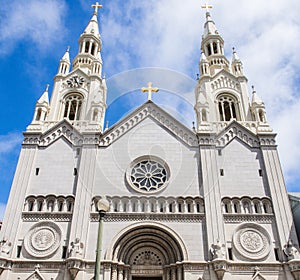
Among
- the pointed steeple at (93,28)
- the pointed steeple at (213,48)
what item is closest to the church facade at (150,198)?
the pointed steeple at (213,48)

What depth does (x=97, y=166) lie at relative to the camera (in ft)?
85.2

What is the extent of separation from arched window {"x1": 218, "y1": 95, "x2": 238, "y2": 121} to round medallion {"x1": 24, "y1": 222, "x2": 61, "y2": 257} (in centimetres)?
1897

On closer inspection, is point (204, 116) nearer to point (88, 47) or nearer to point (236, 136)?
point (236, 136)

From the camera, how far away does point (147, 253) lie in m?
23.2

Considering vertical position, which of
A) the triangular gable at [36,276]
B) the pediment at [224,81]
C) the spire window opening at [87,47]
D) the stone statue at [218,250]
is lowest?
the triangular gable at [36,276]

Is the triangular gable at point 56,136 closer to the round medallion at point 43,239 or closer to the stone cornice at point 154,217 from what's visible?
the round medallion at point 43,239

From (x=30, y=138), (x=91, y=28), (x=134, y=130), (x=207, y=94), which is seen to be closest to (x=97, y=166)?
(x=134, y=130)

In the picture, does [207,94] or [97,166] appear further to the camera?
[207,94]

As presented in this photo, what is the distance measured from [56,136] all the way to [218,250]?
16.8 m

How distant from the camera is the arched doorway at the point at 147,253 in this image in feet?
71.2

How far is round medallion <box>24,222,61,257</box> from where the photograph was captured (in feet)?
72.5

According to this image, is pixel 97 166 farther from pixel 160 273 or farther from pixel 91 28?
pixel 91 28

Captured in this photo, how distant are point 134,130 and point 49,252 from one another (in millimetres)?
12258

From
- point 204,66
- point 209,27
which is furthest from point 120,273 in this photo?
point 209,27
